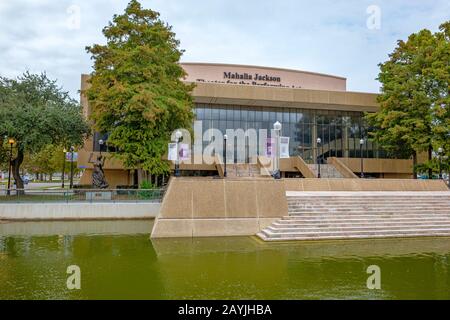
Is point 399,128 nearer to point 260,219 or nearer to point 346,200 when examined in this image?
point 346,200

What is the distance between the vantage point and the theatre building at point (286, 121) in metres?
33.3

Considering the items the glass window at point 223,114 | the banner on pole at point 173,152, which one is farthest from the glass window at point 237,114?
the banner on pole at point 173,152

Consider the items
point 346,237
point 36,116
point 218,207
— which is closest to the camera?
point 346,237

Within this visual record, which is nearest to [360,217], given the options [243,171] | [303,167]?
[243,171]

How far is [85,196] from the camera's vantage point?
20.1 metres

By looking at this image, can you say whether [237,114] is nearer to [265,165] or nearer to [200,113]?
[200,113]

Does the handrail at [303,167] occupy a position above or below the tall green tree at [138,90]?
below

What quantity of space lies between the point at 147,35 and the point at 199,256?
58.3 feet

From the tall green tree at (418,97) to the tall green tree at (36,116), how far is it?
25.6m

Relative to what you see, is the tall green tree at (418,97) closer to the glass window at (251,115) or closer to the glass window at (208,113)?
the glass window at (251,115)

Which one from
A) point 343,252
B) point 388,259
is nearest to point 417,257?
point 388,259

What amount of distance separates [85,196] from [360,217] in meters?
15.3

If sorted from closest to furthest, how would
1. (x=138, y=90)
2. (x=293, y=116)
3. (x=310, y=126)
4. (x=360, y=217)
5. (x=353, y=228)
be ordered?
(x=353, y=228)
(x=360, y=217)
(x=138, y=90)
(x=293, y=116)
(x=310, y=126)
